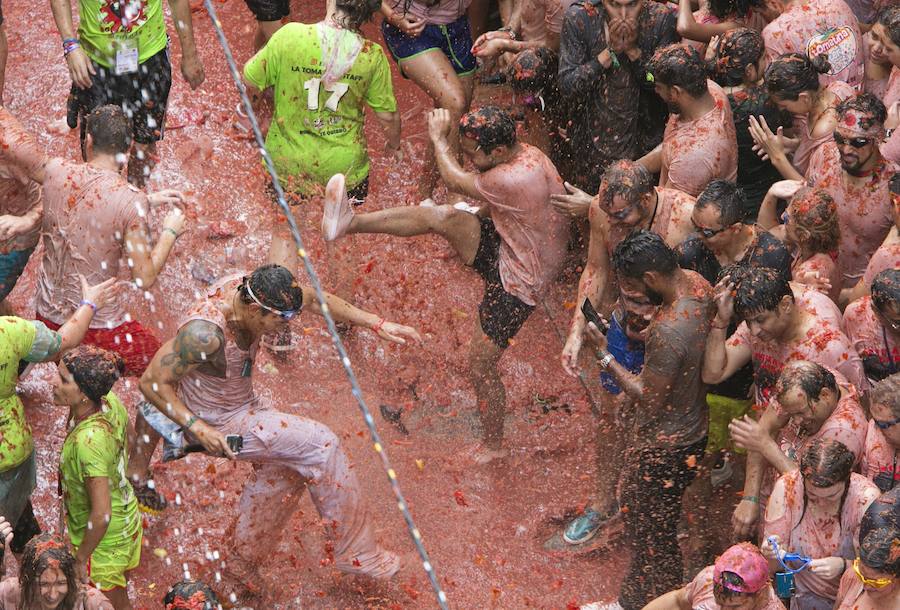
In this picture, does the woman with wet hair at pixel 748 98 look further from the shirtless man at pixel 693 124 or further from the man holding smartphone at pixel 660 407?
the man holding smartphone at pixel 660 407

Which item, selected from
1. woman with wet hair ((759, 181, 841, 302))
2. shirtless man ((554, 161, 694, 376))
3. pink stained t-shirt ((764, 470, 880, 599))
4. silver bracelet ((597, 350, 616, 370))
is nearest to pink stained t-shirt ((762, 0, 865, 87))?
woman with wet hair ((759, 181, 841, 302))

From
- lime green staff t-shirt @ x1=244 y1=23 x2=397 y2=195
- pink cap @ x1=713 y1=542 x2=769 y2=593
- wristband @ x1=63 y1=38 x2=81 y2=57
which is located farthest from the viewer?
wristband @ x1=63 y1=38 x2=81 y2=57

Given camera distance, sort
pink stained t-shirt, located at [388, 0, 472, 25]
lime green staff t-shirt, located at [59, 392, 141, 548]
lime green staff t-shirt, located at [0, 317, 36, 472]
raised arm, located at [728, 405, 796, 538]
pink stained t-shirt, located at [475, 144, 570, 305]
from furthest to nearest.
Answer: pink stained t-shirt, located at [388, 0, 472, 25], pink stained t-shirt, located at [475, 144, 570, 305], lime green staff t-shirt, located at [0, 317, 36, 472], lime green staff t-shirt, located at [59, 392, 141, 548], raised arm, located at [728, 405, 796, 538]

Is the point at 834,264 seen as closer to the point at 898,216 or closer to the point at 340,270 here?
the point at 898,216

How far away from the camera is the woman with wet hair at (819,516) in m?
5.01

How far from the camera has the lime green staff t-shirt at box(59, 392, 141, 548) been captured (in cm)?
572

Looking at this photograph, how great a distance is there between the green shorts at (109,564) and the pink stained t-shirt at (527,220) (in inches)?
94.2

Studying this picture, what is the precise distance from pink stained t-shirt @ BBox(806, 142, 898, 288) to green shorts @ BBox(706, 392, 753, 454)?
0.85m

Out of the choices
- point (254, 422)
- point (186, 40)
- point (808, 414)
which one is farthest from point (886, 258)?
point (186, 40)

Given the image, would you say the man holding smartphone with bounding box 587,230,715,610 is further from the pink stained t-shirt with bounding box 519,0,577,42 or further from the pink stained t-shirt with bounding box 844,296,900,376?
the pink stained t-shirt with bounding box 519,0,577,42

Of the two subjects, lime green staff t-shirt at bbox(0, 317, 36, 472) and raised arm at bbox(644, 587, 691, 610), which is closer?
raised arm at bbox(644, 587, 691, 610)

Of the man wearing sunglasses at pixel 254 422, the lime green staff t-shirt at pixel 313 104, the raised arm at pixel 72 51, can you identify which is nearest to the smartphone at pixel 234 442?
the man wearing sunglasses at pixel 254 422

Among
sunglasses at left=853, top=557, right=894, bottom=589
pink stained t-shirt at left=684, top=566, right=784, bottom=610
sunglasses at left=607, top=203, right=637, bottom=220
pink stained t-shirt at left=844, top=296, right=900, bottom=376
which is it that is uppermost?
sunglasses at left=607, top=203, right=637, bottom=220

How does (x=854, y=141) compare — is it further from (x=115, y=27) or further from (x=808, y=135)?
(x=115, y=27)
